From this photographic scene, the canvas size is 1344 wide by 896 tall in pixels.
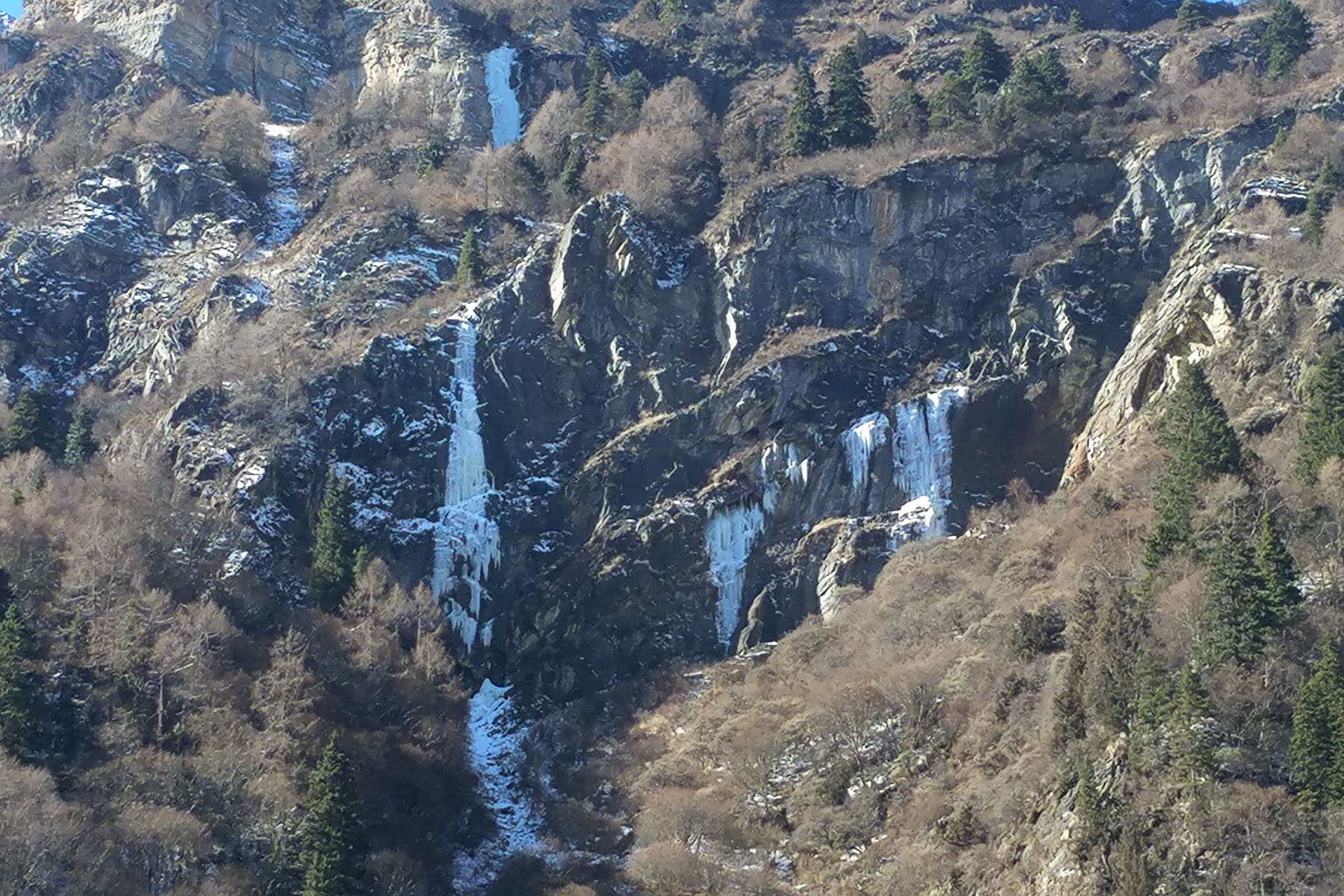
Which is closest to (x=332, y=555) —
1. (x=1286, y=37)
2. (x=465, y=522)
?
(x=465, y=522)

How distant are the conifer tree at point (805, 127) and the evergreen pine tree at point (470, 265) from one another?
53.7 ft

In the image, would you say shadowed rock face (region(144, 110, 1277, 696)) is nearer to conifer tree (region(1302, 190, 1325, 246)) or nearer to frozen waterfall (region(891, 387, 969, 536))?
frozen waterfall (region(891, 387, 969, 536))

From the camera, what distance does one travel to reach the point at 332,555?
5766cm

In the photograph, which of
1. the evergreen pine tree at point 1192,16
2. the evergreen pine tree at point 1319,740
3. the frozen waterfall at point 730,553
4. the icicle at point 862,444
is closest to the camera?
the evergreen pine tree at point 1319,740

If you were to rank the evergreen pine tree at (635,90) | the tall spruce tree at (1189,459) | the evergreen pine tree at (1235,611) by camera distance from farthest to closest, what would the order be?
the evergreen pine tree at (635,90), the tall spruce tree at (1189,459), the evergreen pine tree at (1235,611)

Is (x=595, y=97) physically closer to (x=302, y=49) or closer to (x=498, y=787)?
(x=302, y=49)

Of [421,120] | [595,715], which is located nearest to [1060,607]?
[595,715]

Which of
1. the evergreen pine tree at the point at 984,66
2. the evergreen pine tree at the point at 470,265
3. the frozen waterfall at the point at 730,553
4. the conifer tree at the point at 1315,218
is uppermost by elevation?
the evergreen pine tree at the point at 984,66

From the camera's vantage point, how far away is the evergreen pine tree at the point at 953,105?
73.2 metres

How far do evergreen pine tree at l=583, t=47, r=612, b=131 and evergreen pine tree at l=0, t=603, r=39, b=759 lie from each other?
1758 inches

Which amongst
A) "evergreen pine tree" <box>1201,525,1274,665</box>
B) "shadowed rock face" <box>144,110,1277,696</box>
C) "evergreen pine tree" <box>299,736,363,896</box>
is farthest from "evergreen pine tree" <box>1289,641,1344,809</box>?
"evergreen pine tree" <box>299,736,363,896</box>

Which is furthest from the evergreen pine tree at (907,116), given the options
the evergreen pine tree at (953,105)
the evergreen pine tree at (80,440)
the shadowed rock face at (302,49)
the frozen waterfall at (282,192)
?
the evergreen pine tree at (80,440)

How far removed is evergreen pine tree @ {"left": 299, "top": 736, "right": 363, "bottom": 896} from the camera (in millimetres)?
41875

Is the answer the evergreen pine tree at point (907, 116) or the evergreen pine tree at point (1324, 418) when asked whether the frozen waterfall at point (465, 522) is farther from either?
the evergreen pine tree at point (1324, 418)
